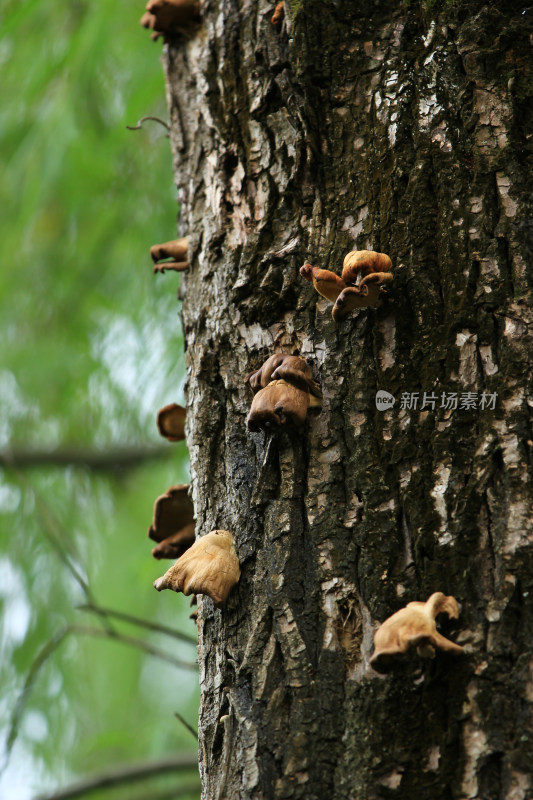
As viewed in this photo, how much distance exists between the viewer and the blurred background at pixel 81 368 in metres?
4.14

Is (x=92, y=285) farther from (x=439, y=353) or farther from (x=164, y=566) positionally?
(x=439, y=353)

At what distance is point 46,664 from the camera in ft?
14.5

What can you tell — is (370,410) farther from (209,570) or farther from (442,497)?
(209,570)

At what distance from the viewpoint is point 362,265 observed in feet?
5.30

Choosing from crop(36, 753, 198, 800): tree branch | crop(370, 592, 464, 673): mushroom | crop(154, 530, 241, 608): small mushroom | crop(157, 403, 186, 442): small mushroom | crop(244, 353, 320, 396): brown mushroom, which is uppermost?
crop(244, 353, 320, 396): brown mushroom

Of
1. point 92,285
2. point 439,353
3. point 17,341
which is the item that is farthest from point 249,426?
point 17,341

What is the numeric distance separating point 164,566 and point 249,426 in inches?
102

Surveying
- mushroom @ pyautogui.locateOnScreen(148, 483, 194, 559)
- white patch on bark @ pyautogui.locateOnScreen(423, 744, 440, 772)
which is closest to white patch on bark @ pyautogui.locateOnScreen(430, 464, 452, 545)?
white patch on bark @ pyautogui.locateOnScreen(423, 744, 440, 772)

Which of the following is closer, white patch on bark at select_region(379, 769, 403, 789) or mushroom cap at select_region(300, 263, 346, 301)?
white patch on bark at select_region(379, 769, 403, 789)

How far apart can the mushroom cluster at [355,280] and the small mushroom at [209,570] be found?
1.88ft

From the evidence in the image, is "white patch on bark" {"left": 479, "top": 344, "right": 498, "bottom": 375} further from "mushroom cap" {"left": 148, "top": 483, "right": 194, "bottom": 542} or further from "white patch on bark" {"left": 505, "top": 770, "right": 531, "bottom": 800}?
"mushroom cap" {"left": 148, "top": 483, "right": 194, "bottom": 542}

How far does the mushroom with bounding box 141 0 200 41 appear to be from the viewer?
2.57 m

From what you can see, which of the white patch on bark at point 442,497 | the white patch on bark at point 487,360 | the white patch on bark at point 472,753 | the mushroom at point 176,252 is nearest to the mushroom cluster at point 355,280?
the white patch on bark at point 487,360

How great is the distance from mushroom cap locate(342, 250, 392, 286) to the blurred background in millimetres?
2545
